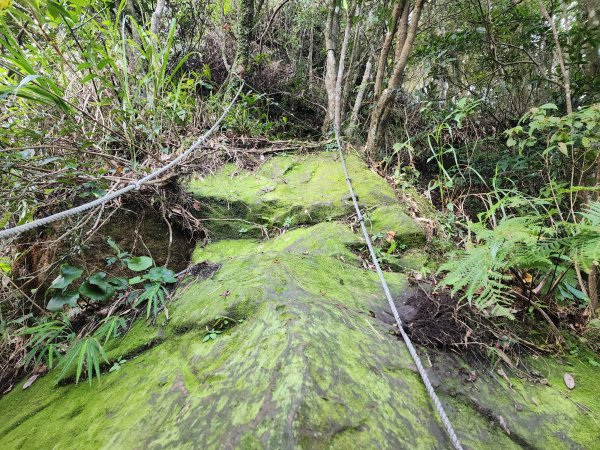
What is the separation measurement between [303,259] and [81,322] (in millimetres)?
1408

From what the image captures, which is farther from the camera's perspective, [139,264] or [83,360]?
[139,264]

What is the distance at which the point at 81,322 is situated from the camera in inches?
76.1

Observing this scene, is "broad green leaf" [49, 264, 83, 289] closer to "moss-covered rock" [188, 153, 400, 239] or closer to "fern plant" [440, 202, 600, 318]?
"moss-covered rock" [188, 153, 400, 239]

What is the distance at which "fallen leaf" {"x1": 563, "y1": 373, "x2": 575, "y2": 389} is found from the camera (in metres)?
1.46

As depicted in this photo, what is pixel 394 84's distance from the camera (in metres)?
3.48

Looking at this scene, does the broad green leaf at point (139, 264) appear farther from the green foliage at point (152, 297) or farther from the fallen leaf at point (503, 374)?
the fallen leaf at point (503, 374)

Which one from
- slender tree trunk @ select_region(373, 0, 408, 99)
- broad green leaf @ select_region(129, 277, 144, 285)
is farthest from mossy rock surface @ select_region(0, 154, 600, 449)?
slender tree trunk @ select_region(373, 0, 408, 99)

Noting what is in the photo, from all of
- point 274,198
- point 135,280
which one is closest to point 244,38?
point 274,198

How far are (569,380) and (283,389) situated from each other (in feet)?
4.76

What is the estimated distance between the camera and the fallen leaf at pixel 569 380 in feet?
4.80

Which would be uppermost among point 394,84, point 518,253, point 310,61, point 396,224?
point 310,61

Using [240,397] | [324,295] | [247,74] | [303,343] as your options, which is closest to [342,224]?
[324,295]

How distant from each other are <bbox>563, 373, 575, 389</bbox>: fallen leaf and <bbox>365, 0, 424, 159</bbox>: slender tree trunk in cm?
290

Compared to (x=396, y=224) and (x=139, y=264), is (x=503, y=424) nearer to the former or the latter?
(x=396, y=224)
